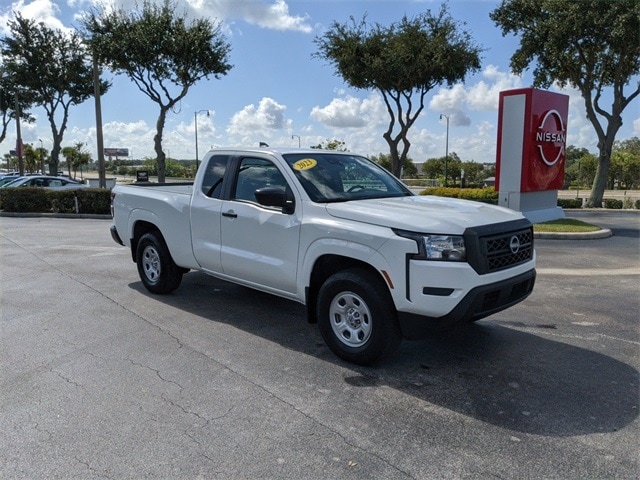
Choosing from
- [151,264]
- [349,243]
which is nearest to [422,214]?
[349,243]

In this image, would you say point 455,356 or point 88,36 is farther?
point 88,36

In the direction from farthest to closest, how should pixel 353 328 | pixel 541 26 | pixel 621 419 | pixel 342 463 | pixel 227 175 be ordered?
pixel 541 26
pixel 227 175
pixel 353 328
pixel 621 419
pixel 342 463

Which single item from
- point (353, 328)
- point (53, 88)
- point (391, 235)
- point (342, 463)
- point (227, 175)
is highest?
point (53, 88)

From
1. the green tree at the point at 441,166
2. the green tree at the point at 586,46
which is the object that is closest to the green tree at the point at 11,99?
the green tree at the point at 586,46

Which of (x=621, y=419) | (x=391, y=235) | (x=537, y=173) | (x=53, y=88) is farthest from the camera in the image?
(x=53, y=88)

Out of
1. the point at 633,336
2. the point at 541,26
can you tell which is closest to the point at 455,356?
the point at 633,336

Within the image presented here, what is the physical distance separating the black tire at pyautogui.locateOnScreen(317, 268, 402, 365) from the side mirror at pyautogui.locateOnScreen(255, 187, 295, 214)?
86 cm

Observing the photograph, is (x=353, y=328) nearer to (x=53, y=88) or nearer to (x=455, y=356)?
(x=455, y=356)

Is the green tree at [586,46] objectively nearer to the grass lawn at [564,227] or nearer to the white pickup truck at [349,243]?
the grass lawn at [564,227]

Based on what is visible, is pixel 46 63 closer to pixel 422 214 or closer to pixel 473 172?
pixel 422 214

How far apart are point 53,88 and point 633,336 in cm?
3631

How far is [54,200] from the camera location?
20.3 metres

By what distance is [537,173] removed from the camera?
14.9m

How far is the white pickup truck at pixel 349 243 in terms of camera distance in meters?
4.08
